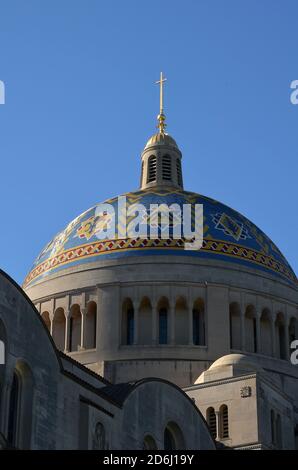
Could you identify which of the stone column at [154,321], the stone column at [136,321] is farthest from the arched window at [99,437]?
the stone column at [136,321]

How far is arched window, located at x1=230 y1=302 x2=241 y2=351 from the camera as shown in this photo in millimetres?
50812

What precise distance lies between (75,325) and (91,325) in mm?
953

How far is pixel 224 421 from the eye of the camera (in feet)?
141

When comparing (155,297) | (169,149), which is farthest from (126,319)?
(169,149)

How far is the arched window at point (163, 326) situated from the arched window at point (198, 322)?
3.97 feet

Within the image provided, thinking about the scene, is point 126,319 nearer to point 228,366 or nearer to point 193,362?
point 193,362

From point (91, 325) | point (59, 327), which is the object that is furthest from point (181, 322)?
point (59, 327)

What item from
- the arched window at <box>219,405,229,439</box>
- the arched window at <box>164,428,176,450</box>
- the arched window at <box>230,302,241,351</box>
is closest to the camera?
the arched window at <box>164,428,176,450</box>

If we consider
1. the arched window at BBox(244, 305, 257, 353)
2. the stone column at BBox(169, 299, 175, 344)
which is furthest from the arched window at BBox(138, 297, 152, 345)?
the arched window at BBox(244, 305, 257, 353)

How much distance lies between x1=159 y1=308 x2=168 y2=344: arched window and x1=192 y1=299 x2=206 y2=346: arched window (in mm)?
1209

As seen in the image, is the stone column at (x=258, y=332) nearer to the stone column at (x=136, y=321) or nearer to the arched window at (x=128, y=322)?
the stone column at (x=136, y=321)

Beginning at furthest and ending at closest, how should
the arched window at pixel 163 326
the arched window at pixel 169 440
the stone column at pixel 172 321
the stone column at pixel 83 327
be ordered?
the stone column at pixel 83 327 → the arched window at pixel 163 326 → the stone column at pixel 172 321 → the arched window at pixel 169 440

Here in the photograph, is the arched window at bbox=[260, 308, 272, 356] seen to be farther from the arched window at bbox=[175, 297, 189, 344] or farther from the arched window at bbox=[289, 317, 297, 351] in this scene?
the arched window at bbox=[175, 297, 189, 344]

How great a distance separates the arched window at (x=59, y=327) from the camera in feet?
170
